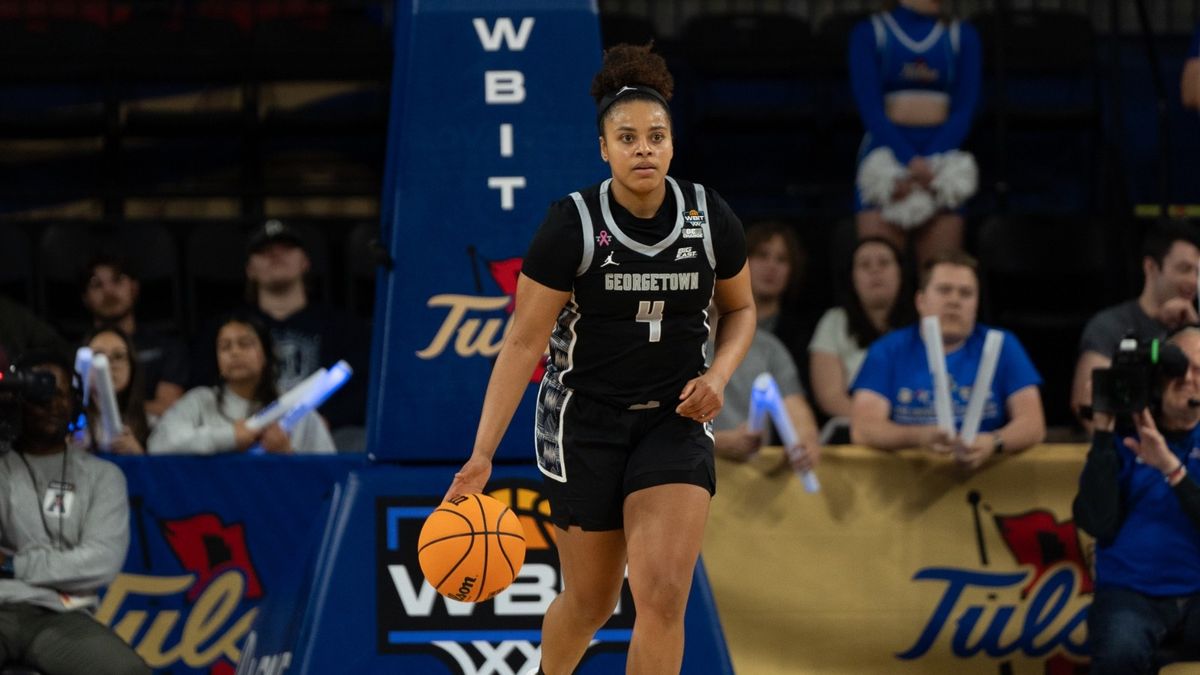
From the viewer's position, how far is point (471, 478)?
178 inches

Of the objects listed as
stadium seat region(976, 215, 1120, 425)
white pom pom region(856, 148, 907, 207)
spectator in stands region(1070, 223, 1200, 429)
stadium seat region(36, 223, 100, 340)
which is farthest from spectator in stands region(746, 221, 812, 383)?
stadium seat region(36, 223, 100, 340)

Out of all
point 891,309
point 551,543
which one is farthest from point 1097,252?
point 551,543

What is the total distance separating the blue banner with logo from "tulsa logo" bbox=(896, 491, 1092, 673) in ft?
6.08

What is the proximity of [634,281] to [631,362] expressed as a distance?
0.22 m

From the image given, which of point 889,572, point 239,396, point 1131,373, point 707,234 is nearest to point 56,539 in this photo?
point 239,396

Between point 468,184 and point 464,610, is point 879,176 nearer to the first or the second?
point 468,184

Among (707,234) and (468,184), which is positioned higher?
(468,184)

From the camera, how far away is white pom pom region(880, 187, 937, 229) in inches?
338

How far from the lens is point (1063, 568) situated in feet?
21.7

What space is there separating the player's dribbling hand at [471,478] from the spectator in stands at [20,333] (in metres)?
2.92

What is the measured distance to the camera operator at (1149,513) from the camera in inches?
235

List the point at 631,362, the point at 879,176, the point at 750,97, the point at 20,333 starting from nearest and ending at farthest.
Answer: the point at 631,362 < the point at 20,333 < the point at 879,176 < the point at 750,97

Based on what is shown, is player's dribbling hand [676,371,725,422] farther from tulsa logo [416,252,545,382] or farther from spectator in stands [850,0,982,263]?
spectator in stands [850,0,982,263]

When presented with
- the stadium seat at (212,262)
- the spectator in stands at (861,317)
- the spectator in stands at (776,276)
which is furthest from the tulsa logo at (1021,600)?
the stadium seat at (212,262)
